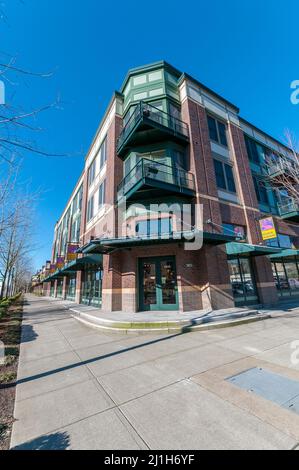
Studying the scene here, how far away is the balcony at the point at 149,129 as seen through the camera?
42.8 feet

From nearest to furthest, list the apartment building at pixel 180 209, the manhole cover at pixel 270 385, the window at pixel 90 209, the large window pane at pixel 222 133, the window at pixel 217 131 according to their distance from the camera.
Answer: the manhole cover at pixel 270 385 < the apartment building at pixel 180 209 < the window at pixel 217 131 < the large window pane at pixel 222 133 < the window at pixel 90 209

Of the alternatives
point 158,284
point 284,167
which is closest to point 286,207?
point 284,167

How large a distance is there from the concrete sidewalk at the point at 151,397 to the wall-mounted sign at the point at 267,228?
8.99 m

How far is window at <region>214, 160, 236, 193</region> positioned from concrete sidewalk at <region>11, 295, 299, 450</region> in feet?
35.2

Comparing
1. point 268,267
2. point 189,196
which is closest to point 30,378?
point 189,196

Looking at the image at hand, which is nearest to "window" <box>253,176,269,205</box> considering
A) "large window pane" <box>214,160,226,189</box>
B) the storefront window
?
"large window pane" <box>214,160,226,189</box>

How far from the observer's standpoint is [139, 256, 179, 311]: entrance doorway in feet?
38.9

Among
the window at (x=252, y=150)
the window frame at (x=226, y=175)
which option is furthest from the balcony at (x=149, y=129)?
the window at (x=252, y=150)

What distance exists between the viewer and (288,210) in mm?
18422

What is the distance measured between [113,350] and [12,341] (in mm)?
4809

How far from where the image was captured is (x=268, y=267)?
14805 mm

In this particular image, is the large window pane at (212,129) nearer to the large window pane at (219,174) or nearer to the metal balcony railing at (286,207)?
the large window pane at (219,174)

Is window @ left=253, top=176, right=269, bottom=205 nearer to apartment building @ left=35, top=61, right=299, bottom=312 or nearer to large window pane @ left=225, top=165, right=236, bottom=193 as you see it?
apartment building @ left=35, top=61, right=299, bottom=312
